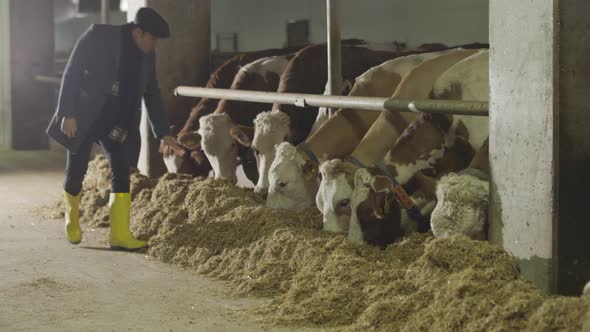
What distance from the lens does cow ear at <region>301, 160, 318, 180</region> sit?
252 inches

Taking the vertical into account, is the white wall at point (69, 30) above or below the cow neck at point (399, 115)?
above

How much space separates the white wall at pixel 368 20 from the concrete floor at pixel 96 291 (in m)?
6.83

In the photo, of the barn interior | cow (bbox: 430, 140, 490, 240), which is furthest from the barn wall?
cow (bbox: 430, 140, 490, 240)

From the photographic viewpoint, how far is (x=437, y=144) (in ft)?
19.3

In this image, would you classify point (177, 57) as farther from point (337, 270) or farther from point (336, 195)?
point (337, 270)

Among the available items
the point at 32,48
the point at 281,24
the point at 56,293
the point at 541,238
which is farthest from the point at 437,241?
the point at 281,24

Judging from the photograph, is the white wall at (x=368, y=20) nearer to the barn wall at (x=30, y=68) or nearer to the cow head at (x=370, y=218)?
the barn wall at (x=30, y=68)

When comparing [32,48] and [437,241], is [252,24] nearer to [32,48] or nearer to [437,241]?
[32,48]

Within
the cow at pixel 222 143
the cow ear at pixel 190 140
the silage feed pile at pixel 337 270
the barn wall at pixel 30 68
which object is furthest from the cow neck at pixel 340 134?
the barn wall at pixel 30 68

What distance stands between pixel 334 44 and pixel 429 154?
117 centimetres

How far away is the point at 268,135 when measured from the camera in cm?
731

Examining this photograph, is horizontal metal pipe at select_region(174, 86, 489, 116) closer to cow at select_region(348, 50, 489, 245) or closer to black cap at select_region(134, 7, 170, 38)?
cow at select_region(348, 50, 489, 245)

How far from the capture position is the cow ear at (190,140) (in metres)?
7.94

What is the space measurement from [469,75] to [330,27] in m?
1.08
